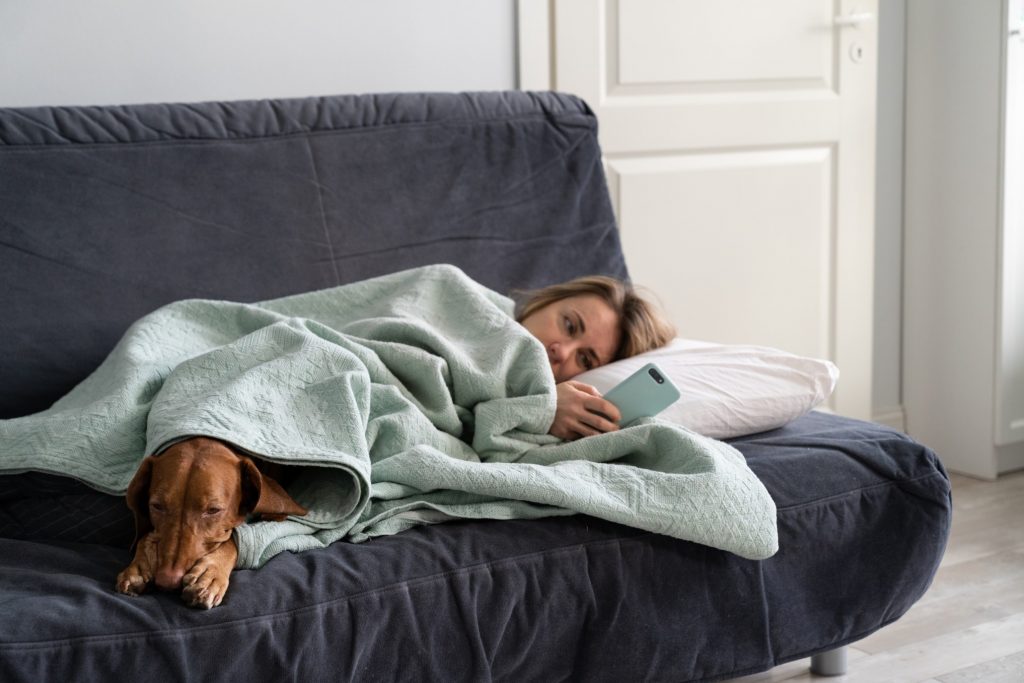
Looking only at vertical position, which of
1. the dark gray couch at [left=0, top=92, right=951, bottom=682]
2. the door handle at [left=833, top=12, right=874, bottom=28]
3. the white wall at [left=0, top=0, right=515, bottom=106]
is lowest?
the dark gray couch at [left=0, top=92, right=951, bottom=682]

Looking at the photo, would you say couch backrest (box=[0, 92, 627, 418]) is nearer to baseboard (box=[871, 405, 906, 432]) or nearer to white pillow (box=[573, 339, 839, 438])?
white pillow (box=[573, 339, 839, 438])

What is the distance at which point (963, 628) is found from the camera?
194 cm

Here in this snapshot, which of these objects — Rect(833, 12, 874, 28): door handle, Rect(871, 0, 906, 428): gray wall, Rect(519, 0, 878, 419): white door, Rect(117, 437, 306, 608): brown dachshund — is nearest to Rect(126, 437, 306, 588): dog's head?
Rect(117, 437, 306, 608): brown dachshund

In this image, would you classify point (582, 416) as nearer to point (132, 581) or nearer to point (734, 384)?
point (734, 384)

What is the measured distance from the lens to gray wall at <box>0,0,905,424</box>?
204 centimetres

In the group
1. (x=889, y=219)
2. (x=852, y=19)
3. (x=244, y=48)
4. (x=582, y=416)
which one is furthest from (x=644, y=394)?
(x=889, y=219)

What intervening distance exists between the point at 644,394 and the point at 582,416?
0.30ft

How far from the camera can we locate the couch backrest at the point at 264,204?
1688 millimetres

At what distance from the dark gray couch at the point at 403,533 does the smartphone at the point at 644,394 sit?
0.15 metres

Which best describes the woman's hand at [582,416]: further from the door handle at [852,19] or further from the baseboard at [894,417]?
the baseboard at [894,417]

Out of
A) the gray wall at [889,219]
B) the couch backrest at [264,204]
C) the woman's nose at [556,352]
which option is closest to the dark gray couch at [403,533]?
the couch backrest at [264,204]

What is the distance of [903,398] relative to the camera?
120 inches

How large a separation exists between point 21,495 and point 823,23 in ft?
7.02

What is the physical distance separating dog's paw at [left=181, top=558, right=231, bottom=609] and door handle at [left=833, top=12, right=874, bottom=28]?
215cm
